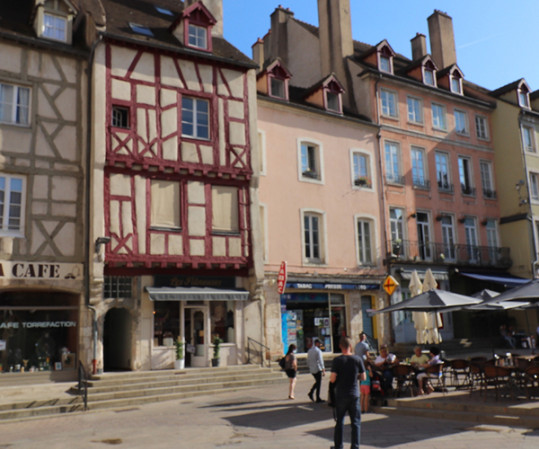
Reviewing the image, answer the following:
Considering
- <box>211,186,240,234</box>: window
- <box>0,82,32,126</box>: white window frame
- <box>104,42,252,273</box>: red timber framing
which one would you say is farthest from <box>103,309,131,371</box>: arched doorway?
<box>0,82,32,126</box>: white window frame

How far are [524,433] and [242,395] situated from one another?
712cm

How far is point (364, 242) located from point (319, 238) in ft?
7.05

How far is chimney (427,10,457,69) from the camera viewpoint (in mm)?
28312

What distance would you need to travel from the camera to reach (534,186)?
27.0 meters

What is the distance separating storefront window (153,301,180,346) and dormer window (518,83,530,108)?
20290mm

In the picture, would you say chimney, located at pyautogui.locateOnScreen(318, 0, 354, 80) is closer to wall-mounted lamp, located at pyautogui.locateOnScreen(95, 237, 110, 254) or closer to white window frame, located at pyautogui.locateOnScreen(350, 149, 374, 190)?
white window frame, located at pyautogui.locateOnScreen(350, 149, 374, 190)

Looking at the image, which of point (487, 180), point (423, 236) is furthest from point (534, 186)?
point (423, 236)

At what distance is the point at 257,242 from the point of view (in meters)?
17.7

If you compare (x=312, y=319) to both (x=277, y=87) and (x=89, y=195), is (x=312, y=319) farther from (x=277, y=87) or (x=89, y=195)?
(x=89, y=195)

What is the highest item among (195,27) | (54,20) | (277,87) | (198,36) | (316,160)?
(195,27)

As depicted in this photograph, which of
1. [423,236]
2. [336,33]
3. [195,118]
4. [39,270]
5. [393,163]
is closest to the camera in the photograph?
[39,270]

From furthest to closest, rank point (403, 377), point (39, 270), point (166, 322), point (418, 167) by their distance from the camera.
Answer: point (418, 167)
point (166, 322)
point (39, 270)
point (403, 377)

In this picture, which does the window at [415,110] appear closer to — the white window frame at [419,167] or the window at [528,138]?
the white window frame at [419,167]

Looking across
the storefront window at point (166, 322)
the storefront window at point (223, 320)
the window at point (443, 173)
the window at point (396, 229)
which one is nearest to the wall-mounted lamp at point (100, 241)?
the storefront window at point (166, 322)
